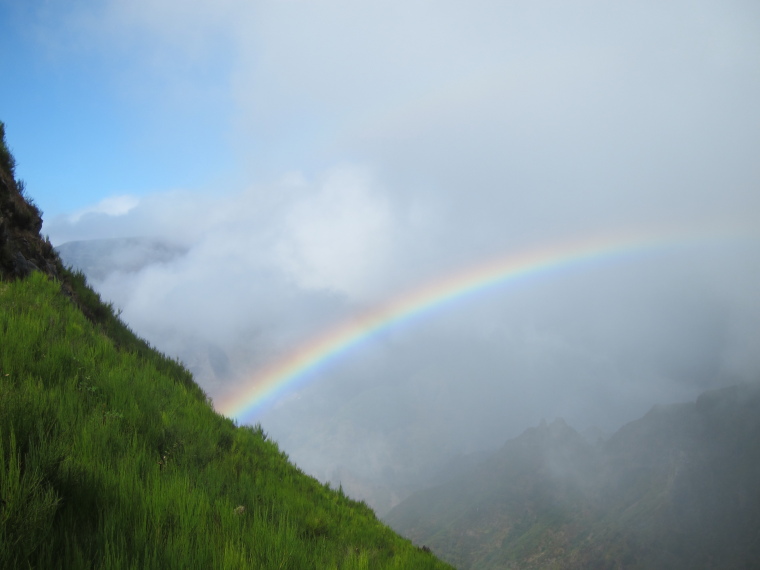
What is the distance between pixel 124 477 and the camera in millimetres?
3354

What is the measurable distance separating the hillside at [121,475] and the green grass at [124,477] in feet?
0.04

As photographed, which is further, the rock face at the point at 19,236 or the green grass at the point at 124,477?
the rock face at the point at 19,236

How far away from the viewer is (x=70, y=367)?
5508mm

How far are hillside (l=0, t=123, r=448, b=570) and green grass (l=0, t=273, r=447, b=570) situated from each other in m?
0.01

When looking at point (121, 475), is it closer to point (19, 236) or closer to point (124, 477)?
point (124, 477)

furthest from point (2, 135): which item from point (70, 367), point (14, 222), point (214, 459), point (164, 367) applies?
point (214, 459)

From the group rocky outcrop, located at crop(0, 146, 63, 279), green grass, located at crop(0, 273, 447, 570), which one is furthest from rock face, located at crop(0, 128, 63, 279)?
green grass, located at crop(0, 273, 447, 570)

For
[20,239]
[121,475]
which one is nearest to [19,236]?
[20,239]

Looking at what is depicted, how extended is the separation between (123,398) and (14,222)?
24.6ft

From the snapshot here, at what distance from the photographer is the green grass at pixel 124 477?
8.07 ft

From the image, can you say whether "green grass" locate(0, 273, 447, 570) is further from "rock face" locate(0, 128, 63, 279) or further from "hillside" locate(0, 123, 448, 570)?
"rock face" locate(0, 128, 63, 279)

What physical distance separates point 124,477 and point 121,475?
0.19ft

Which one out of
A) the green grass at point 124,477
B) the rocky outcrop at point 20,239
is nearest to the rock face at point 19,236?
the rocky outcrop at point 20,239

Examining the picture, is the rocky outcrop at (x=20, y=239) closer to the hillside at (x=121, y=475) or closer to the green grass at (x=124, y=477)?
the hillside at (x=121, y=475)
